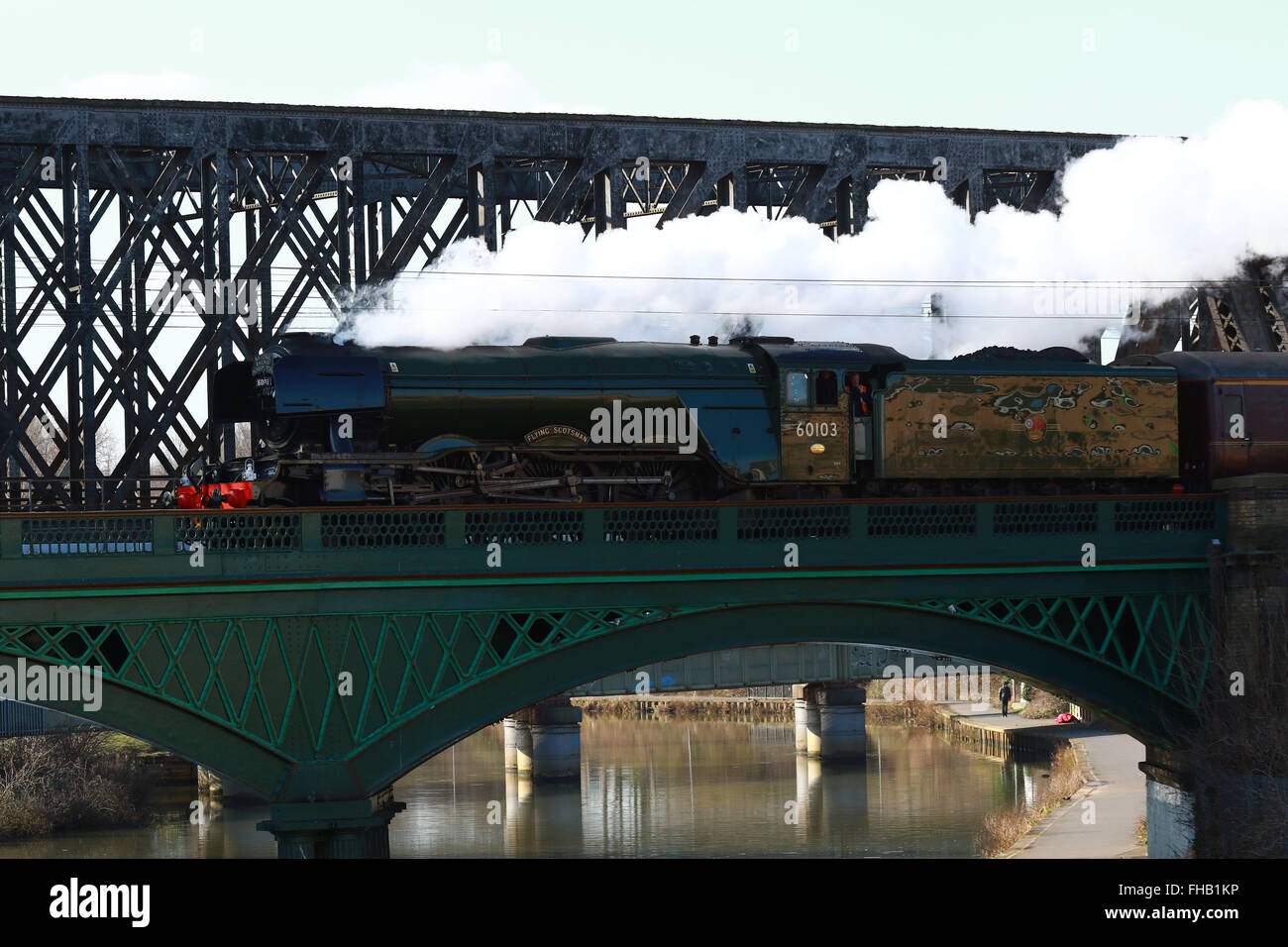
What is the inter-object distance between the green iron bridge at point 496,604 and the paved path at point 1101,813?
926 cm

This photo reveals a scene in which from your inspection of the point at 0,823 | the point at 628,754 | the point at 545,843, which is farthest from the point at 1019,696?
the point at 0,823

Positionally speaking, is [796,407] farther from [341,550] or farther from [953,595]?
[341,550]

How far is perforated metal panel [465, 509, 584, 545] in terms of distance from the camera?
23625mm

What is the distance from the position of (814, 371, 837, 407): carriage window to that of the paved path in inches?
488

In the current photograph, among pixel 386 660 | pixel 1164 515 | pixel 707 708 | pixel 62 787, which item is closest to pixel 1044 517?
pixel 1164 515

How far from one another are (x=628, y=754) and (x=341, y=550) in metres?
43.3

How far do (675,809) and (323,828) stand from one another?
97.0 feet

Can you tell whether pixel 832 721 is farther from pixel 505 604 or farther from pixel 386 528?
pixel 386 528

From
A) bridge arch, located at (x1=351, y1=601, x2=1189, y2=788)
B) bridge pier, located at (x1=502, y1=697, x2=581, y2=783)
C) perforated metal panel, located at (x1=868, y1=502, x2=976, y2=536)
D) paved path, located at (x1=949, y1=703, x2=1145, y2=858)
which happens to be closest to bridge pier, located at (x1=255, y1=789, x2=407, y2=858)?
bridge arch, located at (x1=351, y1=601, x2=1189, y2=788)

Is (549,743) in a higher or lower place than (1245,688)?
lower

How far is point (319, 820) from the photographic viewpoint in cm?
2208

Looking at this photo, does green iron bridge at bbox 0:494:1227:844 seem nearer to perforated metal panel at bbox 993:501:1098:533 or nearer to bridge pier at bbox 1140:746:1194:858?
perforated metal panel at bbox 993:501:1098:533

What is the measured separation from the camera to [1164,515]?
2677 cm

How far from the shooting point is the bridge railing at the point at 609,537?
71.8ft
